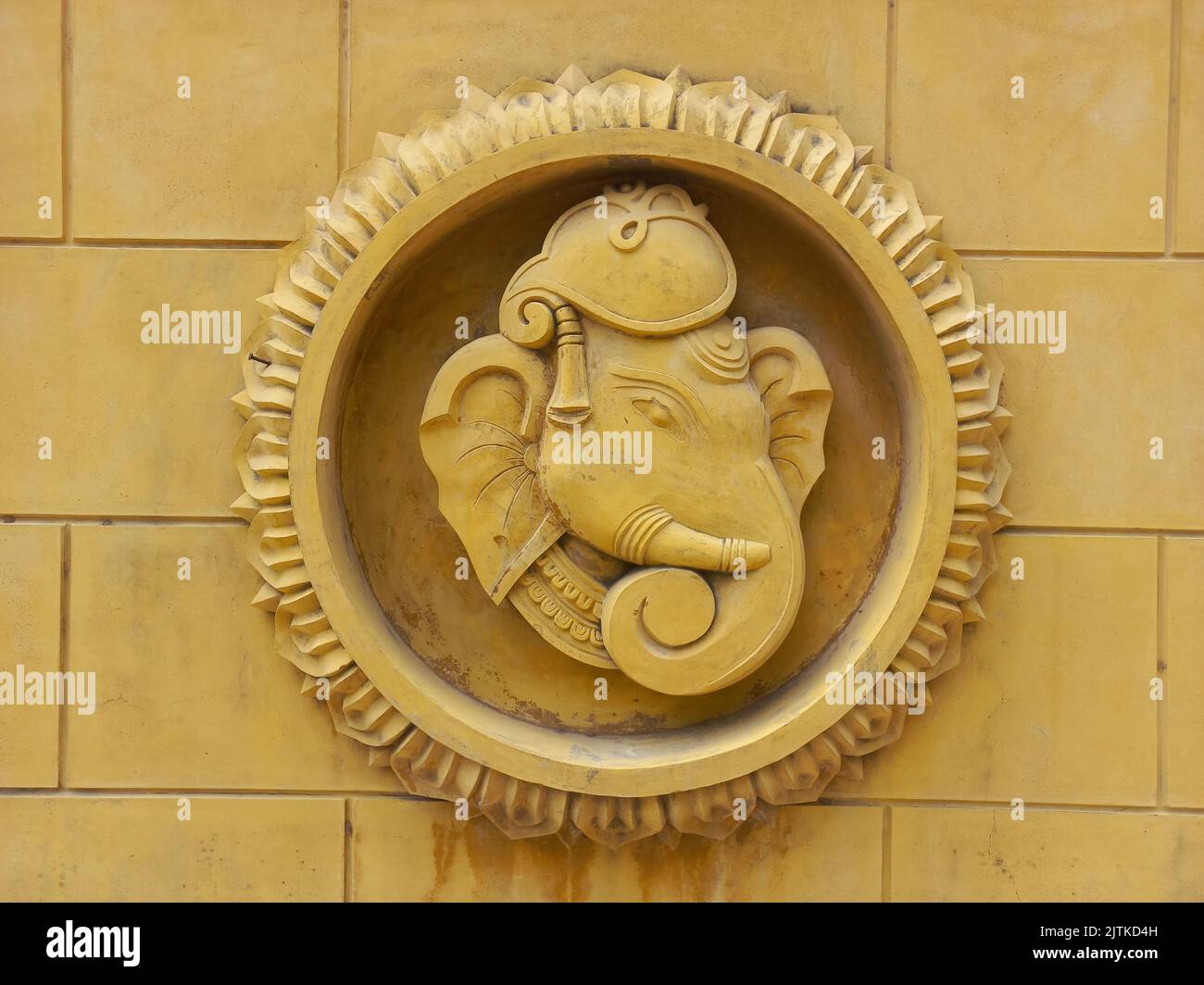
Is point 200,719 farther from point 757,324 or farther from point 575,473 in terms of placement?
point 757,324

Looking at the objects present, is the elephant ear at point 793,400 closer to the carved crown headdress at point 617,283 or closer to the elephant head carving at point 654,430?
the elephant head carving at point 654,430

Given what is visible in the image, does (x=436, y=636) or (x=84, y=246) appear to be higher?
(x=84, y=246)

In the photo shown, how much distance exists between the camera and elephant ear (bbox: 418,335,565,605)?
3490 mm

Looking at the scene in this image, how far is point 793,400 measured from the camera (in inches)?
139

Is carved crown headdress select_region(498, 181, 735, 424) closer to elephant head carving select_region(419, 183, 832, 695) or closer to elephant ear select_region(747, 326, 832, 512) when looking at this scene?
elephant head carving select_region(419, 183, 832, 695)

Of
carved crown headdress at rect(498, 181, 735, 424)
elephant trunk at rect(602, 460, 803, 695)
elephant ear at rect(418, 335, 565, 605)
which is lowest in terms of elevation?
elephant trunk at rect(602, 460, 803, 695)

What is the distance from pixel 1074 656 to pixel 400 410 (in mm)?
2333

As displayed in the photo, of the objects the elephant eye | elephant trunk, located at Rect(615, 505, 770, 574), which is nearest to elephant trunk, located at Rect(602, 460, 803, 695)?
elephant trunk, located at Rect(615, 505, 770, 574)

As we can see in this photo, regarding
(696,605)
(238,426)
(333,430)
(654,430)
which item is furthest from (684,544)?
(238,426)

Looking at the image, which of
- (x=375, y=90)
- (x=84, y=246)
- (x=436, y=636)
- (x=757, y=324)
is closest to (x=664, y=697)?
(x=436, y=636)

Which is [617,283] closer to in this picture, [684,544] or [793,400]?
[793,400]

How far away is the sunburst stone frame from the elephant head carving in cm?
25

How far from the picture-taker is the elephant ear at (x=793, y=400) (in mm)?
3510

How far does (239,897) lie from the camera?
11.9 ft
